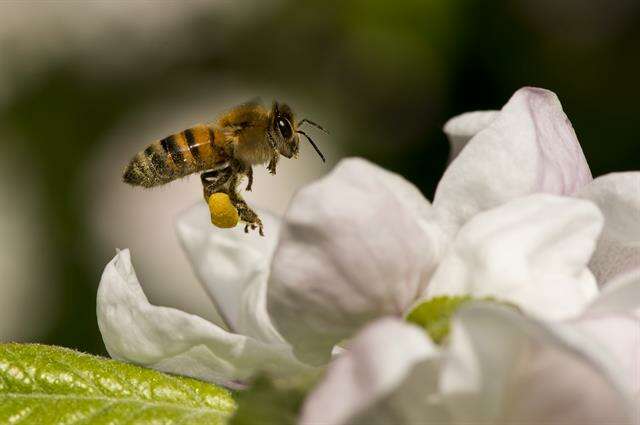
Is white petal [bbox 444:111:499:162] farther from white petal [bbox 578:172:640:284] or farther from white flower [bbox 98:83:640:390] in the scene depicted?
white petal [bbox 578:172:640:284]

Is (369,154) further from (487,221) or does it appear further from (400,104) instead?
(487,221)

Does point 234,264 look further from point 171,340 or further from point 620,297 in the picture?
point 620,297

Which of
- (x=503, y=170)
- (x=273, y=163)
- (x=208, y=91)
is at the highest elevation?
(x=503, y=170)

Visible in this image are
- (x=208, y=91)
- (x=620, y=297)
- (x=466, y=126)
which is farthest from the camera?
(x=208, y=91)

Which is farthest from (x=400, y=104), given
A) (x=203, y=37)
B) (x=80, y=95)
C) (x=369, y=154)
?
(x=80, y=95)

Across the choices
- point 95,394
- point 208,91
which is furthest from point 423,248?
point 208,91
